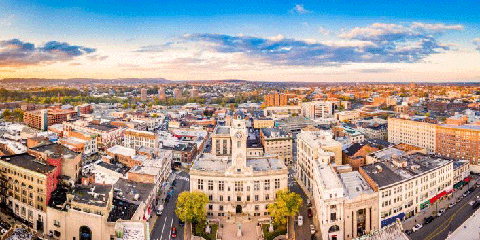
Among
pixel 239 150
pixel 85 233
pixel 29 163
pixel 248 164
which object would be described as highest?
pixel 239 150

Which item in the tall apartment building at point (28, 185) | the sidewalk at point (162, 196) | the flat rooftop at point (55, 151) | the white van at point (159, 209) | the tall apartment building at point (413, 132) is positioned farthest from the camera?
the tall apartment building at point (413, 132)

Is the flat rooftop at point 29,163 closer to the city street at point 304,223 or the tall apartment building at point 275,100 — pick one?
the city street at point 304,223

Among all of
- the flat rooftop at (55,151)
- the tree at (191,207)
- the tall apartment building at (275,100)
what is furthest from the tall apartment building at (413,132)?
the tall apartment building at (275,100)

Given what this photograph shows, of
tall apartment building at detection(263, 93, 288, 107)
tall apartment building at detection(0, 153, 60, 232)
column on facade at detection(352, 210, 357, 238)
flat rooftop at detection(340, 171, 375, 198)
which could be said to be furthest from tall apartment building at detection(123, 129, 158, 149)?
tall apartment building at detection(263, 93, 288, 107)

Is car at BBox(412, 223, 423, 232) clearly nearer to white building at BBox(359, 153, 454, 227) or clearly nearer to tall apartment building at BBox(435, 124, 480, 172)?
white building at BBox(359, 153, 454, 227)

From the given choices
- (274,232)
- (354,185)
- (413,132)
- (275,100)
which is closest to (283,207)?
(274,232)

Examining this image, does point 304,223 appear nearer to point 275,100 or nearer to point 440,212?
point 440,212
